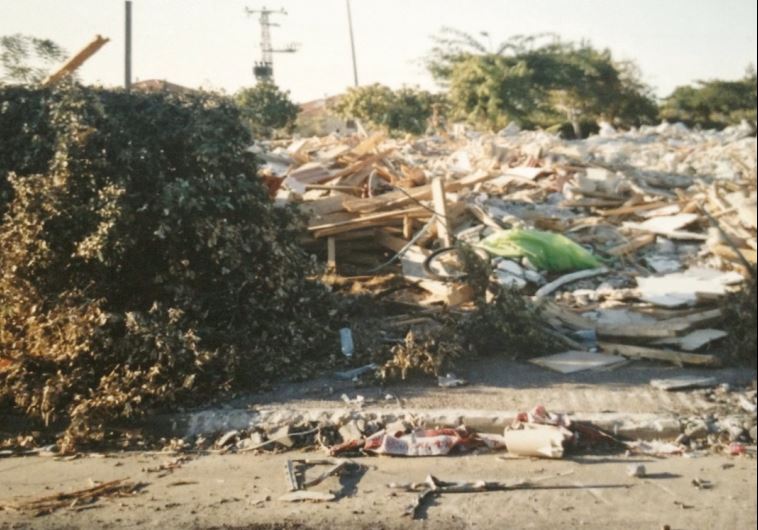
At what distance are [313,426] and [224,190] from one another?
2.43m

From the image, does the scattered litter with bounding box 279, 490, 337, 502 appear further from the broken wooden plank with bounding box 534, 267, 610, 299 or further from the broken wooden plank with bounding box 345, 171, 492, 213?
the broken wooden plank with bounding box 345, 171, 492, 213

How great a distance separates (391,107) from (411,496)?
1229 inches

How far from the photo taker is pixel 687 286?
24.7 feet

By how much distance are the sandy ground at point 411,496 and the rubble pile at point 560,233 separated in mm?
1856

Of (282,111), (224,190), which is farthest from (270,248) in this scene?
(282,111)

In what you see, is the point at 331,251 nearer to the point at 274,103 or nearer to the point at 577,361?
the point at 577,361

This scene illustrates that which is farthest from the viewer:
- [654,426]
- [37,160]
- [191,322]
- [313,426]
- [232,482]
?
[37,160]

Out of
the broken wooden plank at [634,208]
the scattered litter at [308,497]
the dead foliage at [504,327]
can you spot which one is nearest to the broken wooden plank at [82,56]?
the dead foliage at [504,327]

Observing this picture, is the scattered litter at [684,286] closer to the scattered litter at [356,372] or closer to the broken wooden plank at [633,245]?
the broken wooden plank at [633,245]

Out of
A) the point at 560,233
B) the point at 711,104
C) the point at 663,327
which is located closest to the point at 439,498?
the point at 663,327

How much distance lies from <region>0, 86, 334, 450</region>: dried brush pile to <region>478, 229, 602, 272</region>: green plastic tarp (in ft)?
9.55

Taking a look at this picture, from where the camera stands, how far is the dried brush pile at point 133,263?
561 cm

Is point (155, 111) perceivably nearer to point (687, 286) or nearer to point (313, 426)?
point (313, 426)

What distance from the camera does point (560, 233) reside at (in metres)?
10.2
